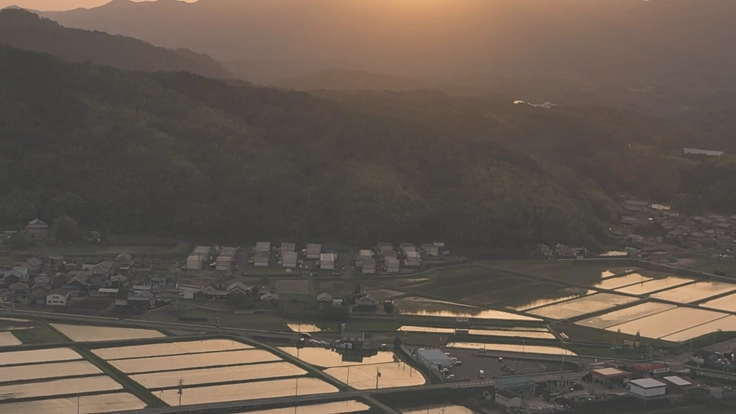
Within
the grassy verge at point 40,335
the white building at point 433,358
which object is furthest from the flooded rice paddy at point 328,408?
the grassy verge at point 40,335

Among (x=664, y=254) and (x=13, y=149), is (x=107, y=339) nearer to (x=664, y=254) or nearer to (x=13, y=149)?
(x=13, y=149)

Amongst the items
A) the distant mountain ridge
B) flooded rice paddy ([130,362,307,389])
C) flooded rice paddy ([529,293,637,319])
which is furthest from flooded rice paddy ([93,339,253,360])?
the distant mountain ridge

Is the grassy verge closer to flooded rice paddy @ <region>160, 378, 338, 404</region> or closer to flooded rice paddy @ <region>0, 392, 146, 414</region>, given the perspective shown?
flooded rice paddy @ <region>0, 392, 146, 414</region>

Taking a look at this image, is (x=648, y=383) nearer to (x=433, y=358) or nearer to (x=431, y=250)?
(x=433, y=358)

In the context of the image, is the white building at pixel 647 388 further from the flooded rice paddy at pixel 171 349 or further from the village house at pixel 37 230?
the village house at pixel 37 230

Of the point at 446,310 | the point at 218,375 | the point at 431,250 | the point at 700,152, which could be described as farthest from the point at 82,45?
the point at 218,375
